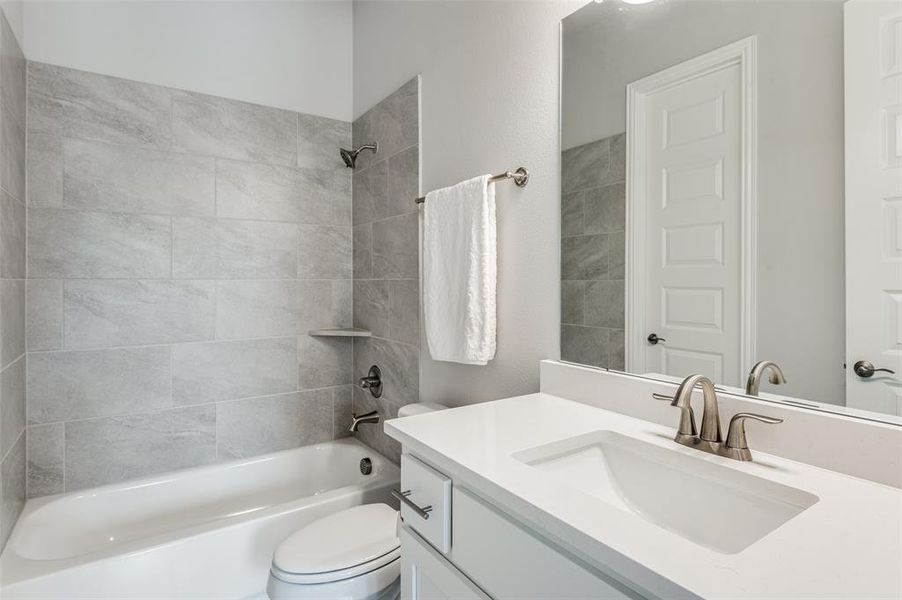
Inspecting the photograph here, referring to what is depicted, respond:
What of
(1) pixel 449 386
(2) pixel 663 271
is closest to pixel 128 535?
(1) pixel 449 386

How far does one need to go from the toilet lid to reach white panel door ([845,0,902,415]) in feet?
3.86

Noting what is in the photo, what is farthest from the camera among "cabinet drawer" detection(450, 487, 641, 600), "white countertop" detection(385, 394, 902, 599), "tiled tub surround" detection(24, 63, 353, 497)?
"tiled tub surround" detection(24, 63, 353, 497)

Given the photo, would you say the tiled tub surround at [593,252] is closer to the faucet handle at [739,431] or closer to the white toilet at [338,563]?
the faucet handle at [739,431]

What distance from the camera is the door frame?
2.84ft

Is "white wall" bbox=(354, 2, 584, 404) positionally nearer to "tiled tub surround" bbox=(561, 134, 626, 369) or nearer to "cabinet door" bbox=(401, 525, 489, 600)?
"tiled tub surround" bbox=(561, 134, 626, 369)

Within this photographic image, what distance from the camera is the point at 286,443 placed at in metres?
2.24

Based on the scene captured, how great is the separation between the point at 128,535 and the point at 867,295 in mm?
2432

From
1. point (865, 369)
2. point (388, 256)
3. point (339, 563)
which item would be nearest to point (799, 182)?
point (865, 369)

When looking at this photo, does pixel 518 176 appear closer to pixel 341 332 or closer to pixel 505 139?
pixel 505 139

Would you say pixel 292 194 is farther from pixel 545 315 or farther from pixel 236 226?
pixel 545 315

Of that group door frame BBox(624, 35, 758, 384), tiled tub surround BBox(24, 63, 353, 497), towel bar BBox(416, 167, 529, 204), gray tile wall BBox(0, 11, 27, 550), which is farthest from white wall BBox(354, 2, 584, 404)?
gray tile wall BBox(0, 11, 27, 550)

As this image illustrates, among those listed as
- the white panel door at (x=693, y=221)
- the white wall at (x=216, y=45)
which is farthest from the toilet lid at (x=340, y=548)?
the white wall at (x=216, y=45)

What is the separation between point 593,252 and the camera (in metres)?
1.18

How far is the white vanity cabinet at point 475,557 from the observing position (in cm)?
59
